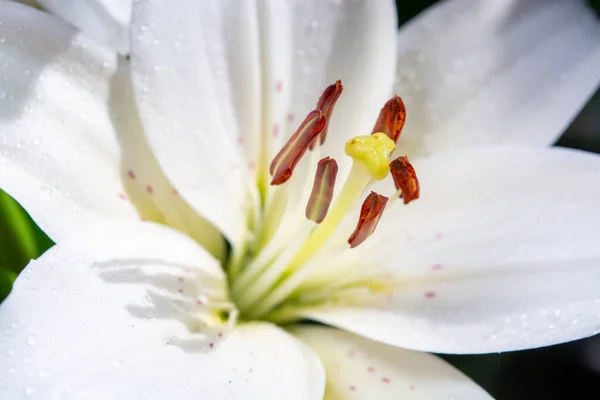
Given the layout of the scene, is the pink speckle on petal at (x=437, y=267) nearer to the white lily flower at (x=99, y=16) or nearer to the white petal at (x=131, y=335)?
the white petal at (x=131, y=335)

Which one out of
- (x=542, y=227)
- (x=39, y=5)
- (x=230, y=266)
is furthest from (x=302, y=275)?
(x=39, y=5)

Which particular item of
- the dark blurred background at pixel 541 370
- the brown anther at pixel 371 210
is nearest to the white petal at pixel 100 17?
the brown anther at pixel 371 210

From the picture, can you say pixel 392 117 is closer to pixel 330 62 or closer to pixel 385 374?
pixel 330 62

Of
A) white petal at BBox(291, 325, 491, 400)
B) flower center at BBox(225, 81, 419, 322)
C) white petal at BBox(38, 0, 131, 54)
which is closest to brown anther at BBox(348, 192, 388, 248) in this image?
flower center at BBox(225, 81, 419, 322)

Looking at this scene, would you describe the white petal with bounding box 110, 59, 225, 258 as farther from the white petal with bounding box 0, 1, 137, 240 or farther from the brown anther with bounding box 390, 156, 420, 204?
the brown anther with bounding box 390, 156, 420, 204

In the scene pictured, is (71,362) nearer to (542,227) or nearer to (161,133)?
(161,133)

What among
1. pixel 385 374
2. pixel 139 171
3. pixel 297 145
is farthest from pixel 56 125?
pixel 385 374
